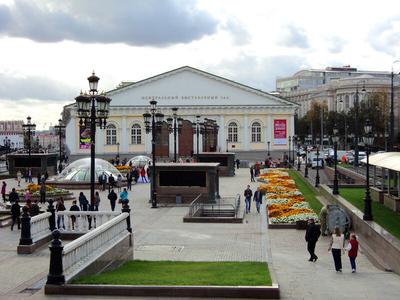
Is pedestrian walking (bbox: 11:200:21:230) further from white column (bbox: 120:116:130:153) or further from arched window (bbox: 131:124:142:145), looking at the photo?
arched window (bbox: 131:124:142:145)

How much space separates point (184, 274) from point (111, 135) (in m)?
88.7

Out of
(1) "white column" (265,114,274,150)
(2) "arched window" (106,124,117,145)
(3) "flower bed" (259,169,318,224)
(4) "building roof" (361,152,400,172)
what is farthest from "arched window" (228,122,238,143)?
(4) "building roof" (361,152,400,172)

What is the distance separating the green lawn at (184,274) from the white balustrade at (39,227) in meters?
3.45

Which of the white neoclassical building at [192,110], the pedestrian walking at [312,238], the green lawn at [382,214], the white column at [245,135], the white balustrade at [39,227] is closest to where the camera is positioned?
the pedestrian walking at [312,238]

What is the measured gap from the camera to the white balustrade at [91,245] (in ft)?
42.9

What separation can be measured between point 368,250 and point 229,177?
41.0 metres

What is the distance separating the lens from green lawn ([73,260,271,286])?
12898 mm

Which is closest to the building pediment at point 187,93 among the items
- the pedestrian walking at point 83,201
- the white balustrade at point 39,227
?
the pedestrian walking at point 83,201

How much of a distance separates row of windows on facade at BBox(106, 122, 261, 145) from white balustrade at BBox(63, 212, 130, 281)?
84.8 m

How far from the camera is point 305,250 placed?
21453 mm

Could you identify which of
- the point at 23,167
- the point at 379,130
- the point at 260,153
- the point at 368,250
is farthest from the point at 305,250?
the point at 379,130

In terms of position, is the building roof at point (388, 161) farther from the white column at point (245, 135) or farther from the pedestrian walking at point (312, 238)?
the white column at point (245, 135)

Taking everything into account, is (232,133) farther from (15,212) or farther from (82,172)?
(15,212)

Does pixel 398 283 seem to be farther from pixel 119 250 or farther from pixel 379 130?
pixel 379 130
